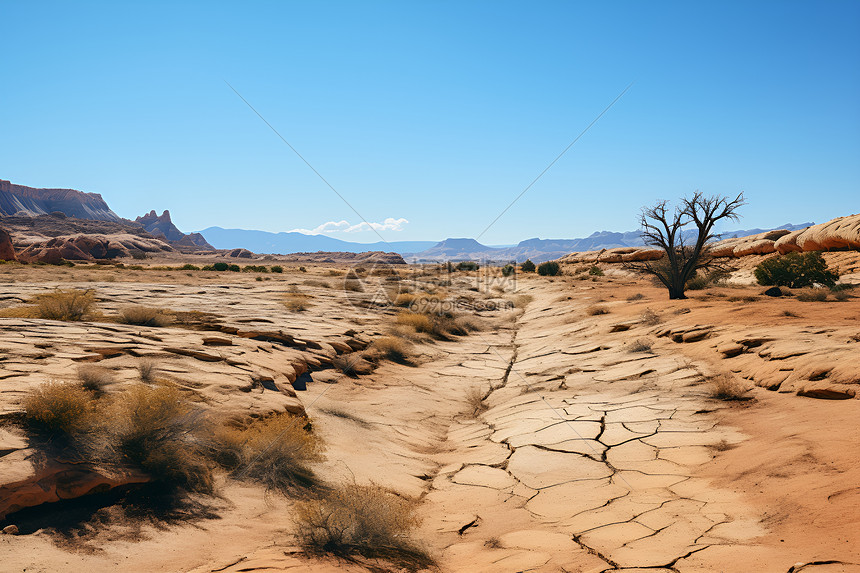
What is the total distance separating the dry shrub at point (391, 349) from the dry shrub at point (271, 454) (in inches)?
243

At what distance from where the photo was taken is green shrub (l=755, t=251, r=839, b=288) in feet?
59.3

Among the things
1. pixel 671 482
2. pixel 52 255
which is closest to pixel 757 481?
pixel 671 482

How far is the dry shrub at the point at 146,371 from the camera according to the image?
5750 millimetres

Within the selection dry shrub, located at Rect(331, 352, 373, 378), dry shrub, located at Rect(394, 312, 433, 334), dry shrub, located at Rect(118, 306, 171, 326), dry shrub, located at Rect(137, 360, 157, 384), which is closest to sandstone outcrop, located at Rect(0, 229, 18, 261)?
dry shrub, located at Rect(118, 306, 171, 326)

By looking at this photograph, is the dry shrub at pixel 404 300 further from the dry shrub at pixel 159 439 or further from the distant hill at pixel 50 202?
the distant hill at pixel 50 202

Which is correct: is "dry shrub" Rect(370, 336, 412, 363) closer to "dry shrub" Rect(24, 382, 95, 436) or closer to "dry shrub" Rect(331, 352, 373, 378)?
"dry shrub" Rect(331, 352, 373, 378)

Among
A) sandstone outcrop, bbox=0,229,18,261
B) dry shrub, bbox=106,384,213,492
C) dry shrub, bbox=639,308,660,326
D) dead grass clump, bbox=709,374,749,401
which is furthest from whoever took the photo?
sandstone outcrop, bbox=0,229,18,261

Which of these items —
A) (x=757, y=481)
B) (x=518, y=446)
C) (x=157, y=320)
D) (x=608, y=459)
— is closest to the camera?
(x=757, y=481)

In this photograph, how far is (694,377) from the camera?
24.4 feet

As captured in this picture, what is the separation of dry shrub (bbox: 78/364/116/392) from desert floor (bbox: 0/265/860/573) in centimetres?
25

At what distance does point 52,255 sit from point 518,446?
48278mm

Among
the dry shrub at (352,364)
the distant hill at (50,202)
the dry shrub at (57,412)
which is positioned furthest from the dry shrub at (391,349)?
the distant hill at (50,202)

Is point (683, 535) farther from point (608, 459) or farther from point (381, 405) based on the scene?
point (381, 405)

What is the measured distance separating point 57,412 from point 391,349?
26.3 ft
